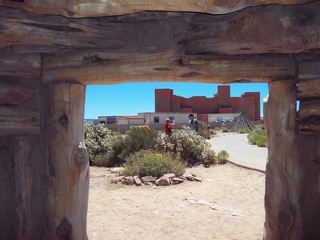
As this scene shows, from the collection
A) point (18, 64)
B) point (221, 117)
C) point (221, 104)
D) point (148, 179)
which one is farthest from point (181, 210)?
point (221, 104)

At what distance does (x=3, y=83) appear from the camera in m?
3.19

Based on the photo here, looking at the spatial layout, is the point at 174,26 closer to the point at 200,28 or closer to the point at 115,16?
the point at 200,28

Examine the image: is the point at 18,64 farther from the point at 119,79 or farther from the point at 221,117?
the point at 221,117

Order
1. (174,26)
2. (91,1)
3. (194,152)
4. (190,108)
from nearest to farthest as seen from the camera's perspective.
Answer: (91,1) → (174,26) → (194,152) → (190,108)

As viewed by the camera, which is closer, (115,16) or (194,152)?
(115,16)

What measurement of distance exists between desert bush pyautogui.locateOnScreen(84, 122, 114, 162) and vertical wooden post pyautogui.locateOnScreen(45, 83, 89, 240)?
25.3 feet

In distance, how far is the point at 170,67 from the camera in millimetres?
3084

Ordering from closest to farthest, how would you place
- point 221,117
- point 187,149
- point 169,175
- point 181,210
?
1. point 181,210
2. point 169,175
3. point 187,149
4. point 221,117

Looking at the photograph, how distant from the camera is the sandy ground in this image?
4.68 m

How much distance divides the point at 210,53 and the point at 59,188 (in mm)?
1845

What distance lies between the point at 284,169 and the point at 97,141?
9.19 meters

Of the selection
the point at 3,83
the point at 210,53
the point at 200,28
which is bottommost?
the point at 3,83

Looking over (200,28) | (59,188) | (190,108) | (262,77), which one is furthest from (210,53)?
(190,108)

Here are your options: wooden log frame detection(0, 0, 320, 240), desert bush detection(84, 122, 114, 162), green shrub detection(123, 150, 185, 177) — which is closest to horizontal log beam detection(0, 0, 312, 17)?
wooden log frame detection(0, 0, 320, 240)
